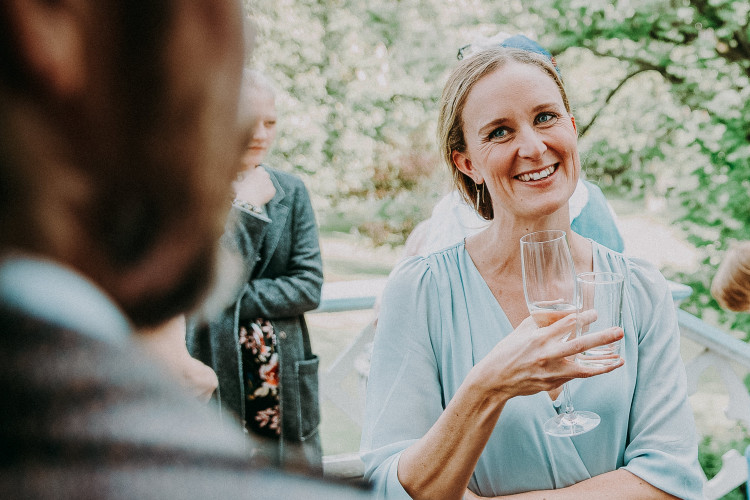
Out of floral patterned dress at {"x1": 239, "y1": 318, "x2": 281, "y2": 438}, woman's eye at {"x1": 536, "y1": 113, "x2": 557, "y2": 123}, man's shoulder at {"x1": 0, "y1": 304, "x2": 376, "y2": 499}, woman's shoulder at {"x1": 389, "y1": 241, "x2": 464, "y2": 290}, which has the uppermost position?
woman's eye at {"x1": 536, "y1": 113, "x2": 557, "y2": 123}

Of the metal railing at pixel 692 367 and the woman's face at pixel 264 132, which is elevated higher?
the woman's face at pixel 264 132

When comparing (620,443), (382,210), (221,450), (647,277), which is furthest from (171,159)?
(382,210)

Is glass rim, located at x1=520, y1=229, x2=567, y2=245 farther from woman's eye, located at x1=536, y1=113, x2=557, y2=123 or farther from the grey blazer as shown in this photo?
the grey blazer

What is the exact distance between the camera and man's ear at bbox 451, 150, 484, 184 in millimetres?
2197

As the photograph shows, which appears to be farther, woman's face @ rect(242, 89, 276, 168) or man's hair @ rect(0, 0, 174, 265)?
woman's face @ rect(242, 89, 276, 168)

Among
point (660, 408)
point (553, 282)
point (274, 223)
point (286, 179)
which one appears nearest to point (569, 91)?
point (286, 179)

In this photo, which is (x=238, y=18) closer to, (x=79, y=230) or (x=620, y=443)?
(x=79, y=230)

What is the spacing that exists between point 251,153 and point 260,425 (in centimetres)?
126

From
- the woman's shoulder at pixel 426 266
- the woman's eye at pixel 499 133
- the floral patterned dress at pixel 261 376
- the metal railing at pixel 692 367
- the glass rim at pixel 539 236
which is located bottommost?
the metal railing at pixel 692 367

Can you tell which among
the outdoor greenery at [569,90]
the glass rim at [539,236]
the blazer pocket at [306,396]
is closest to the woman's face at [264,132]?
the outdoor greenery at [569,90]

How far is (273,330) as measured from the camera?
2961mm

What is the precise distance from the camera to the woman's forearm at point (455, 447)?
5.06ft

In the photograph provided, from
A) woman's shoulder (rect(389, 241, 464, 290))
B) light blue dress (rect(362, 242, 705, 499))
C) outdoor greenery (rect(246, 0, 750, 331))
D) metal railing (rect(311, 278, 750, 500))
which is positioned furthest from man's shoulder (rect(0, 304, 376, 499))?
metal railing (rect(311, 278, 750, 500))

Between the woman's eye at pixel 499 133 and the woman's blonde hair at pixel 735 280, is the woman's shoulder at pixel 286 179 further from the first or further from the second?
the woman's blonde hair at pixel 735 280
